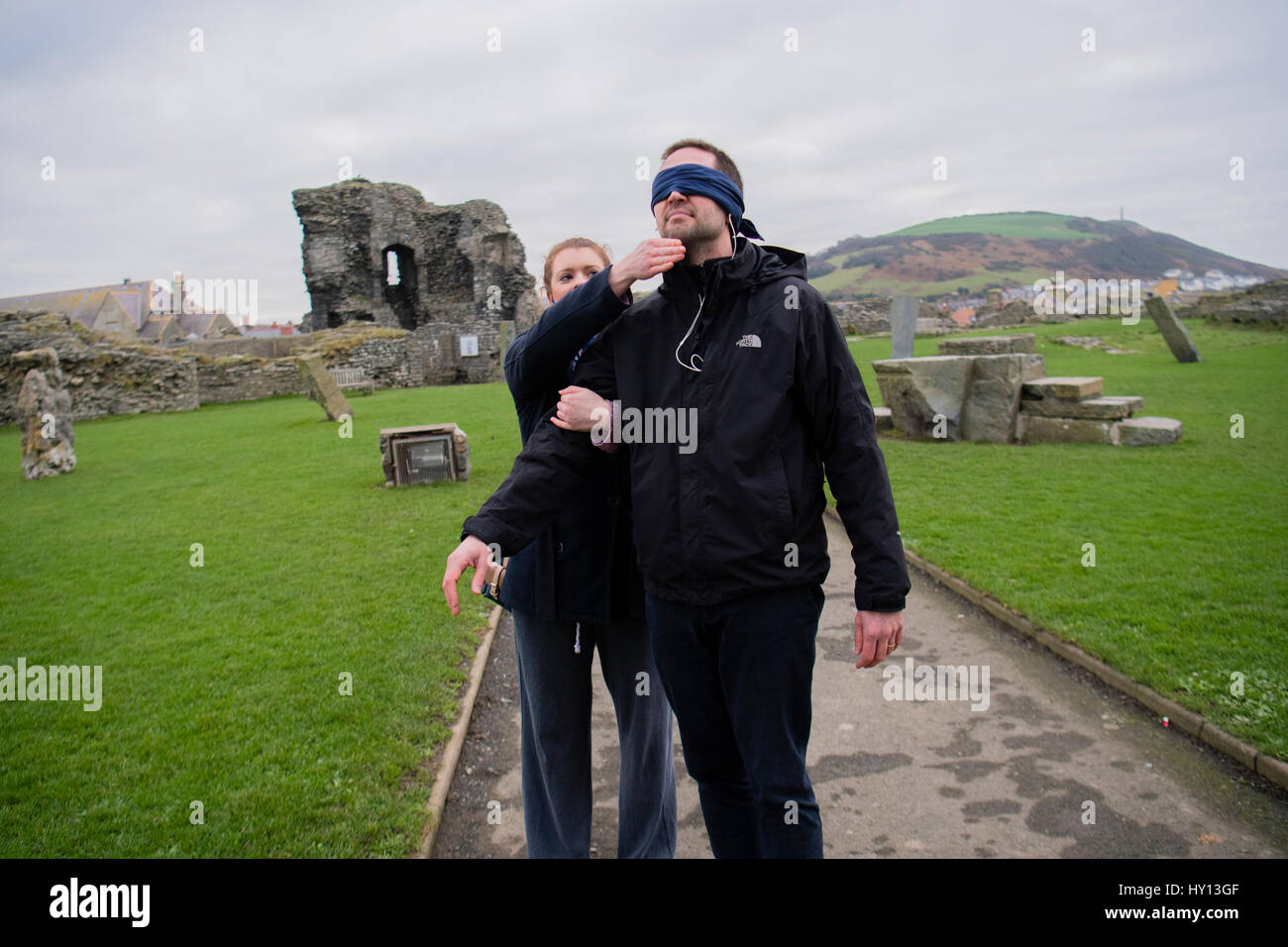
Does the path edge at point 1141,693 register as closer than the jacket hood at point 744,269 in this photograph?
No

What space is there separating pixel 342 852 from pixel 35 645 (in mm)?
3903

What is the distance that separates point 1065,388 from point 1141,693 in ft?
26.1

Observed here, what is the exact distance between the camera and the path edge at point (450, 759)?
3.34 m

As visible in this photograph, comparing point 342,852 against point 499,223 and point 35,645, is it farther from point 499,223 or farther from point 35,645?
point 499,223

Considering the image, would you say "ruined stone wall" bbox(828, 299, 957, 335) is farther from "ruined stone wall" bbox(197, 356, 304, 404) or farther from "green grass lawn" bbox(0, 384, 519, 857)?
"green grass lawn" bbox(0, 384, 519, 857)

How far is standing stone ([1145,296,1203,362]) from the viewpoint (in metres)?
18.1

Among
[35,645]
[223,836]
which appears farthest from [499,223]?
[223,836]

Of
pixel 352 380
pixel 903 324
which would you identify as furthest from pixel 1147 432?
pixel 352 380

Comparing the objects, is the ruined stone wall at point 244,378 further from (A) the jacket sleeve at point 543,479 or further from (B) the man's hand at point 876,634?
(B) the man's hand at point 876,634

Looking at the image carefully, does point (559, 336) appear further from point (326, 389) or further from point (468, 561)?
point (326, 389)

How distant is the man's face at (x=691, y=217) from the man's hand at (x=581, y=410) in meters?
0.53

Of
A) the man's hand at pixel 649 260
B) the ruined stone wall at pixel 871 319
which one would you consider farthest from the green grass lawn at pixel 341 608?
the ruined stone wall at pixel 871 319

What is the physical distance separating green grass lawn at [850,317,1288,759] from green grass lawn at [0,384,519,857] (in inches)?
156

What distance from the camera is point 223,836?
3.27 meters
